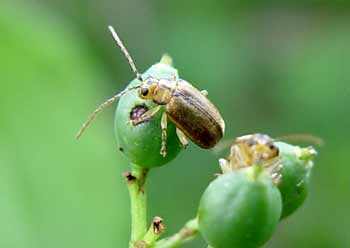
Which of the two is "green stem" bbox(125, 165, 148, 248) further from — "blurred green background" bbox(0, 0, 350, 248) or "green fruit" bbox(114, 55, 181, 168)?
"blurred green background" bbox(0, 0, 350, 248)

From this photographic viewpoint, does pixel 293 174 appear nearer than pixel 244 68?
Yes

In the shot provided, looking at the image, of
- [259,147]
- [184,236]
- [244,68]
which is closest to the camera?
[259,147]

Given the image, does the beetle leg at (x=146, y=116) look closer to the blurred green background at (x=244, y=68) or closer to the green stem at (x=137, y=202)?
the green stem at (x=137, y=202)

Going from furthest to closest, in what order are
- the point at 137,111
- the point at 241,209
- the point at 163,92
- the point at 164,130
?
the point at 163,92 → the point at 137,111 → the point at 164,130 → the point at 241,209

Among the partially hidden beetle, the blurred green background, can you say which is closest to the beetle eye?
the partially hidden beetle

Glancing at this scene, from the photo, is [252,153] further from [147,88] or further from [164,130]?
[147,88]

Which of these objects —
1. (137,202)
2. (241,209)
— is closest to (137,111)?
(137,202)

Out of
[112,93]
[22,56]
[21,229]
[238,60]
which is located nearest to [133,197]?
[21,229]

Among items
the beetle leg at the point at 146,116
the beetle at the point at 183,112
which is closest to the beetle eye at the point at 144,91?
the beetle at the point at 183,112
